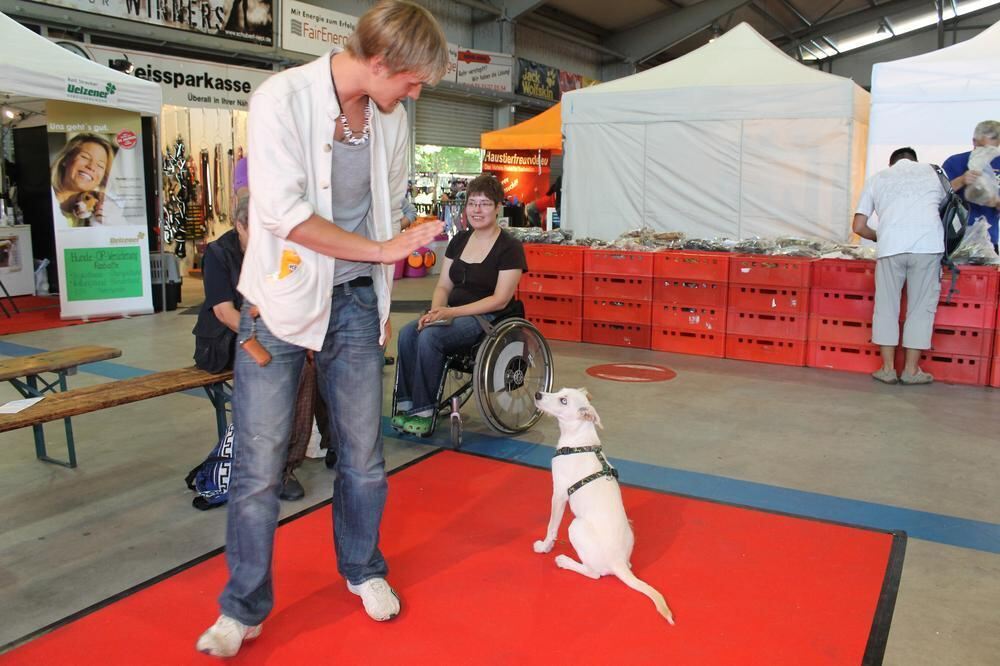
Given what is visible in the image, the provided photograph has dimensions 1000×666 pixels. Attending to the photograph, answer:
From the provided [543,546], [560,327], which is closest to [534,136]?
[560,327]

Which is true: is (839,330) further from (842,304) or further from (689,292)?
(689,292)

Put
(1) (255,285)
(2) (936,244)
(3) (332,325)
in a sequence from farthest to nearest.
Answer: (2) (936,244) → (3) (332,325) → (1) (255,285)

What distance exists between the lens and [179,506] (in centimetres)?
323

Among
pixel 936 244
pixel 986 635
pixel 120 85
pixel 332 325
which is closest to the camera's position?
pixel 332 325

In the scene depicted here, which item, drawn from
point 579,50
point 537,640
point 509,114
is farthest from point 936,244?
point 579,50

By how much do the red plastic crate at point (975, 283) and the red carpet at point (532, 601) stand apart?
10.4 ft

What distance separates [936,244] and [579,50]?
57.3 ft

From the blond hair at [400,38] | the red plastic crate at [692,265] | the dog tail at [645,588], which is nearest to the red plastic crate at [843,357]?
the red plastic crate at [692,265]

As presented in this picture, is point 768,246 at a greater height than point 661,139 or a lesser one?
lesser

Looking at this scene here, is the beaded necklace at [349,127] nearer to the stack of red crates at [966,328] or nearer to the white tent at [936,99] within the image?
the stack of red crates at [966,328]

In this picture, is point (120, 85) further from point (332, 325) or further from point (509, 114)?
point (509, 114)

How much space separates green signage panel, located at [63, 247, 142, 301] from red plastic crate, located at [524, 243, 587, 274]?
13.4 ft

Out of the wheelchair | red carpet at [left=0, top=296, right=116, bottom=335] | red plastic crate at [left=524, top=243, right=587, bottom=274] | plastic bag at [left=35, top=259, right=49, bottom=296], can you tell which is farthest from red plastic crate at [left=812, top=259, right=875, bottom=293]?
plastic bag at [left=35, top=259, right=49, bottom=296]

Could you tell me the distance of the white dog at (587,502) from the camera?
95.7 inches
